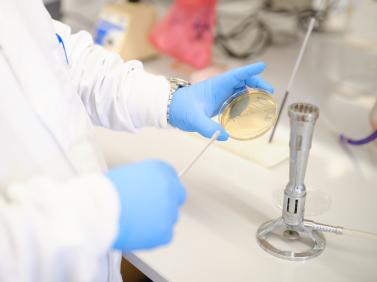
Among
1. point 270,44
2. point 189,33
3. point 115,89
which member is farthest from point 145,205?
point 270,44

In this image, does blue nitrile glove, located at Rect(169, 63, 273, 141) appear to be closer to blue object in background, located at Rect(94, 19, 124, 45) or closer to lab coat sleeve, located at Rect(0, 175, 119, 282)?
lab coat sleeve, located at Rect(0, 175, 119, 282)

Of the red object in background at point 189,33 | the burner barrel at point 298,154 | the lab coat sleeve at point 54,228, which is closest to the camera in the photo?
the lab coat sleeve at point 54,228

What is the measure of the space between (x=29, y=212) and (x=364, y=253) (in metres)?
0.50

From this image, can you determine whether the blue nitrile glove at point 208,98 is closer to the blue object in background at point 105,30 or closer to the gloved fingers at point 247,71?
the gloved fingers at point 247,71

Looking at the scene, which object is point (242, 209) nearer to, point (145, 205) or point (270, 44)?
point (145, 205)

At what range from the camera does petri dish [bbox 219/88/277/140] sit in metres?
0.80

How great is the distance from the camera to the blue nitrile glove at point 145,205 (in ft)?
1.92

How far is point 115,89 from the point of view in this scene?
882 mm

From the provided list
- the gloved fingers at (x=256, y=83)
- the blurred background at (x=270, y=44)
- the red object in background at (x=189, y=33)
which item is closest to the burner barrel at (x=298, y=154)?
the gloved fingers at (x=256, y=83)

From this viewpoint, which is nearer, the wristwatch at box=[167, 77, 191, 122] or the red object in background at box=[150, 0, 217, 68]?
the wristwatch at box=[167, 77, 191, 122]

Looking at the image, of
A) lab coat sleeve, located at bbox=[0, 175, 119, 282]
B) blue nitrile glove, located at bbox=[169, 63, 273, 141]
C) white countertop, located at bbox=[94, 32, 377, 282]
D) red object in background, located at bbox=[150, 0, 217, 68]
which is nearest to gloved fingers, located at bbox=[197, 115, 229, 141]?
blue nitrile glove, located at bbox=[169, 63, 273, 141]

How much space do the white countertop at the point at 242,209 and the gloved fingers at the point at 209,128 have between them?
0.13 metres

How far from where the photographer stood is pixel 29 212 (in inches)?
21.0

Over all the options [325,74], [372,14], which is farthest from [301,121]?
[372,14]
